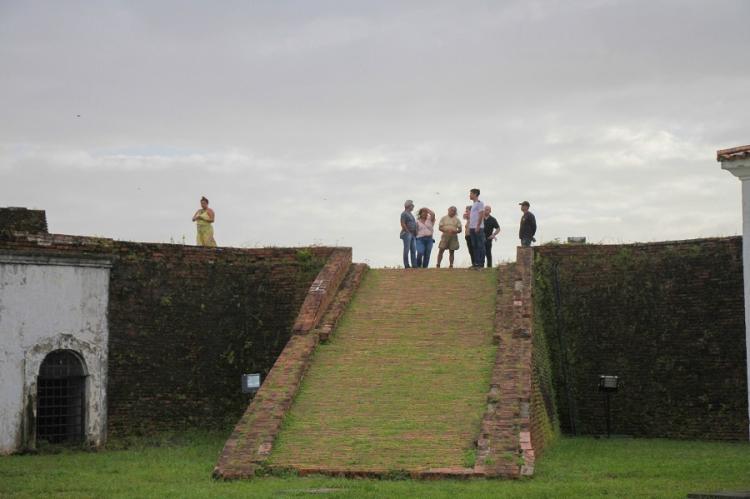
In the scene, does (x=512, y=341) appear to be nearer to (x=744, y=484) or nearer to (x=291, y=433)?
(x=291, y=433)

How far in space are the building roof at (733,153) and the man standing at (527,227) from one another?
9899 mm

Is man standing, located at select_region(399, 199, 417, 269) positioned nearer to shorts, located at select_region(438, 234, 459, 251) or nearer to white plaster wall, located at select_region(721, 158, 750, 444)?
A: shorts, located at select_region(438, 234, 459, 251)

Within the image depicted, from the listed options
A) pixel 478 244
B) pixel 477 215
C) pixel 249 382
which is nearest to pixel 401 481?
pixel 249 382

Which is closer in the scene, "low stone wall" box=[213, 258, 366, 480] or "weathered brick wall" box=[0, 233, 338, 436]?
"low stone wall" box=[213, 258, 366, 480]

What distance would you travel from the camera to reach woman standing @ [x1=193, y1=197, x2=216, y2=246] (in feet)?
83.6

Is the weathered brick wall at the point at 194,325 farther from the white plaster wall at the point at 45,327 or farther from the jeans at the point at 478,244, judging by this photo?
the jeans at the point at 478,244

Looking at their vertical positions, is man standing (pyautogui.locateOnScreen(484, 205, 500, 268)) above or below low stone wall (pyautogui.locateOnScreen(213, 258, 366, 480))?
above

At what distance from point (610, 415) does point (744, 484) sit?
8554mm

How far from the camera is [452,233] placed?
2589 centimetres

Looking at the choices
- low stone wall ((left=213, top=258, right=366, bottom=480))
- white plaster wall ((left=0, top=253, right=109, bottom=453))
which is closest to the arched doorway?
white plaster wall ((left=0, top=253, right=109, bottom=453))

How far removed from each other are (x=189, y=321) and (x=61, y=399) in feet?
9.84

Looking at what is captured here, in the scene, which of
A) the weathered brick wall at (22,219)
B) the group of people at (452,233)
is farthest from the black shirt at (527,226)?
the weathered brick wall at (22,219)

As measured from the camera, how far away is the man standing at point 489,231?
25344 millimetres

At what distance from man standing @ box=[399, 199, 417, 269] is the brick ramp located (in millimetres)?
1301
